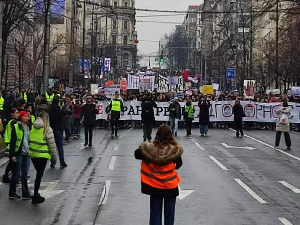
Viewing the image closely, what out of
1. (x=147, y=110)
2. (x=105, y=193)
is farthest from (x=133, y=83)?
(x=105, y=193)

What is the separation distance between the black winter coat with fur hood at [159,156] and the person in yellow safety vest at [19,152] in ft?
14.7

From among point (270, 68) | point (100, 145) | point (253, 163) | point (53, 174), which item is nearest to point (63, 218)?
point (53, 174)

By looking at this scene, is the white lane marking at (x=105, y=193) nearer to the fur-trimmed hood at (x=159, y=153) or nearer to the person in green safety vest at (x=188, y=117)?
the fur-trimmed hood at (x=159, y=153)

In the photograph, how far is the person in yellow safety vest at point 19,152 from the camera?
11727 millimetres

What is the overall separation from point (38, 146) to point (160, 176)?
14.6ft

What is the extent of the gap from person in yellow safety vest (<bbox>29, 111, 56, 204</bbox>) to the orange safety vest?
4132 millimetres

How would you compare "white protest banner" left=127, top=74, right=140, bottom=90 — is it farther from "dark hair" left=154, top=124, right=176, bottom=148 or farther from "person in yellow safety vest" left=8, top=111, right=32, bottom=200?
"dark hair" left=154, top=124, right=176, bottom=148

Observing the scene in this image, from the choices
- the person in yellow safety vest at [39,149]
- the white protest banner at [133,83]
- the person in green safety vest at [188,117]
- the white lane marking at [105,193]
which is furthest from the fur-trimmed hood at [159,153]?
the white protest banner at [133,83]

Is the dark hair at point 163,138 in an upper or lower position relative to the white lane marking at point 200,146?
upper

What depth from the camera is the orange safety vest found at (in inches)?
308

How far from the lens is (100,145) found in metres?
23.0

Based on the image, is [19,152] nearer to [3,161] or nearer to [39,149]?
[39,149]

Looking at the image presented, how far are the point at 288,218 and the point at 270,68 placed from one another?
147 feet

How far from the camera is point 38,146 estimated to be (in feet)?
38.4
